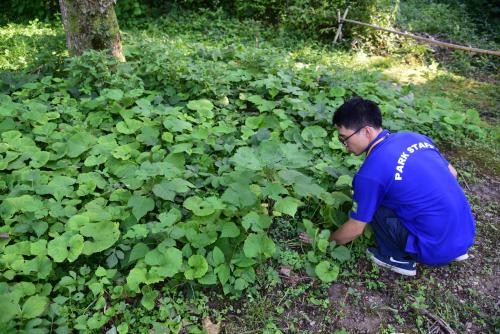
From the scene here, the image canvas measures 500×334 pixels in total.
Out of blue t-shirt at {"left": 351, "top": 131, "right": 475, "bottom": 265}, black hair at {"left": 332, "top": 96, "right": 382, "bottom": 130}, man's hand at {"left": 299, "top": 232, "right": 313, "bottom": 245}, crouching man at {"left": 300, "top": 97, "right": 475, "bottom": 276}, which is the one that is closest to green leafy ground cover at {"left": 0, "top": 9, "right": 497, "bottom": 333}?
man's hand at {"left": 299, "top": 232, "right": 313, "bottom": 245}

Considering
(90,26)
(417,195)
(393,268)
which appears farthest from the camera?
(90,26)

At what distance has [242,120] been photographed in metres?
4.36

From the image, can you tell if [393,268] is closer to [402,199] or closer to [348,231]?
[348,231]

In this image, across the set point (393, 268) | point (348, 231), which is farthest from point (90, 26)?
point (393, 268)

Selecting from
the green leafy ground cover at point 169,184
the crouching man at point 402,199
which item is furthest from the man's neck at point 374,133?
the green leafy ground cover at point 169,184

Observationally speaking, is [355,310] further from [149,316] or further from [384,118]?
[384,118]

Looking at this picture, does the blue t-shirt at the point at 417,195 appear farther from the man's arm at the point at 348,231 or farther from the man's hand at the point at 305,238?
the man's hand at the point at 305,238

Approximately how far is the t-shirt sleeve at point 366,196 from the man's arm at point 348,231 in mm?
68

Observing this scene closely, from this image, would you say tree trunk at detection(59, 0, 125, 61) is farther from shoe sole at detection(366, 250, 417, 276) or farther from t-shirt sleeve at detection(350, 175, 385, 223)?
shoe sole at detection(366, 250, 417, 276)

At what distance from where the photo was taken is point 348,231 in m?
2.88

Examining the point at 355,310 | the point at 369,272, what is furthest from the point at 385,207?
the point at 355,310

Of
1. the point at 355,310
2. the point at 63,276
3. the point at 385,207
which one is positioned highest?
the point at 385,207

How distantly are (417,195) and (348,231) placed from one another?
526mm

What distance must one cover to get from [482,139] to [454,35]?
4731 mm
